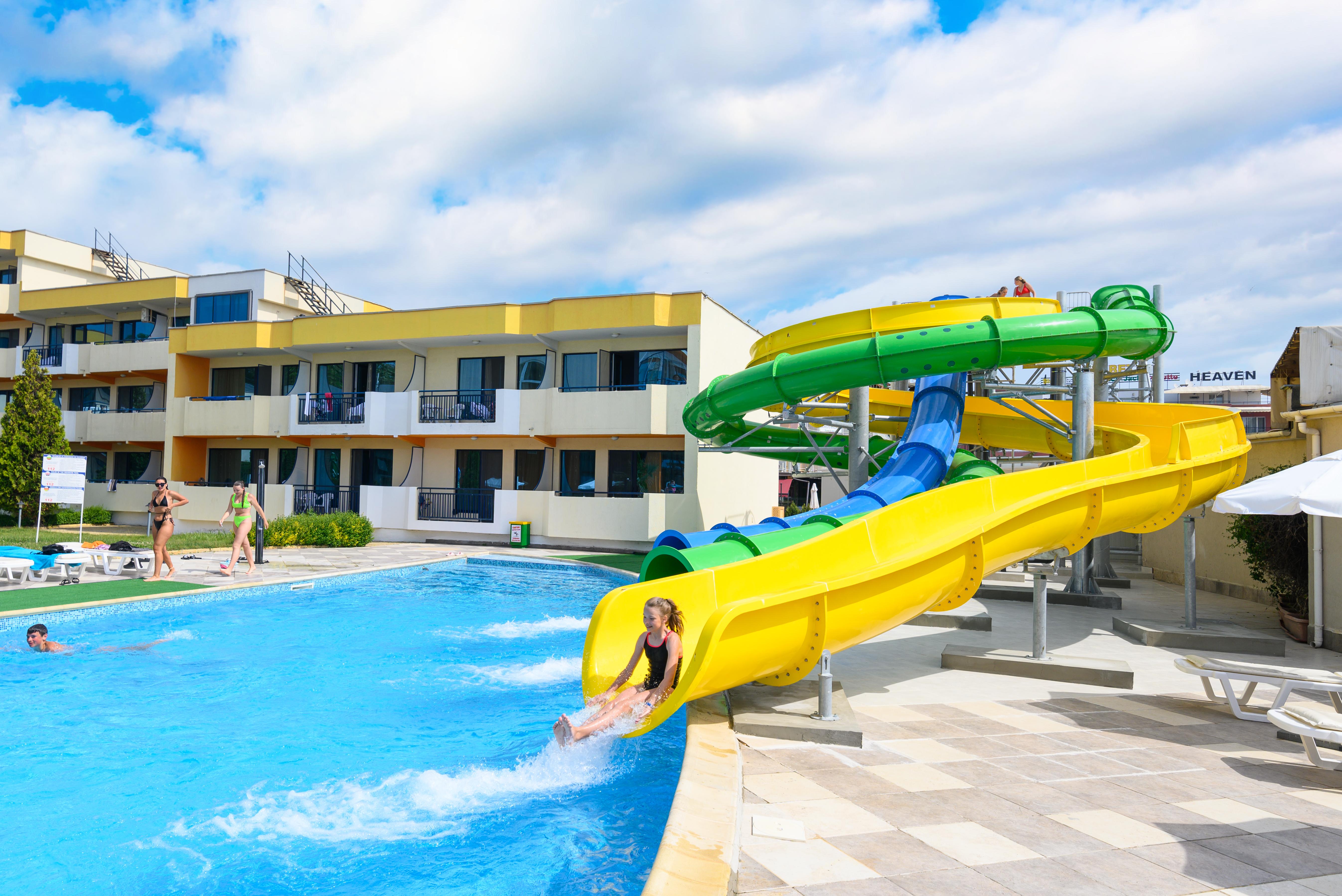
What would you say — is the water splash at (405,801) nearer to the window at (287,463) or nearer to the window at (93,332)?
the window at (287,463)

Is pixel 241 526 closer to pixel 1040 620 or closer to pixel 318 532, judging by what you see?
pixel 318 532

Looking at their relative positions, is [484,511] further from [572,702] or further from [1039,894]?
[1039,894]

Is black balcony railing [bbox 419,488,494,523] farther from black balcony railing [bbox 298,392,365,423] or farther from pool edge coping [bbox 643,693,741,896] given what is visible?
pool edge coping [bbox 643,693,741,896]

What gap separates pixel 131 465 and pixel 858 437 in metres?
32.9

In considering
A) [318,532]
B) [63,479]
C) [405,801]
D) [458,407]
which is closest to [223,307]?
[458,407]

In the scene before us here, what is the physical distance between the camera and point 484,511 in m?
24.8

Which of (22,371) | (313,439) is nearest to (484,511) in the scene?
(313,439)

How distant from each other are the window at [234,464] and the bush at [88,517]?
418 cm

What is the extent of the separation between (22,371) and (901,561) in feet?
130

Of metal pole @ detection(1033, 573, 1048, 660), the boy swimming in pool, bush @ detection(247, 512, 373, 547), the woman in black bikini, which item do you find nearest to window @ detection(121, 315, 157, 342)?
bush @ detection(247, 512, 373, 547)

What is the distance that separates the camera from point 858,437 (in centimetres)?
1237

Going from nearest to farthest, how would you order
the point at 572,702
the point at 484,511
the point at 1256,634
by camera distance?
the point at 572,702, the point at 1256,634, the point at 484,511

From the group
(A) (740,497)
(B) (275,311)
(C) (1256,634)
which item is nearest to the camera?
(C) (1256,634)

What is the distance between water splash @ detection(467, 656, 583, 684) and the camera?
971 centimetres
